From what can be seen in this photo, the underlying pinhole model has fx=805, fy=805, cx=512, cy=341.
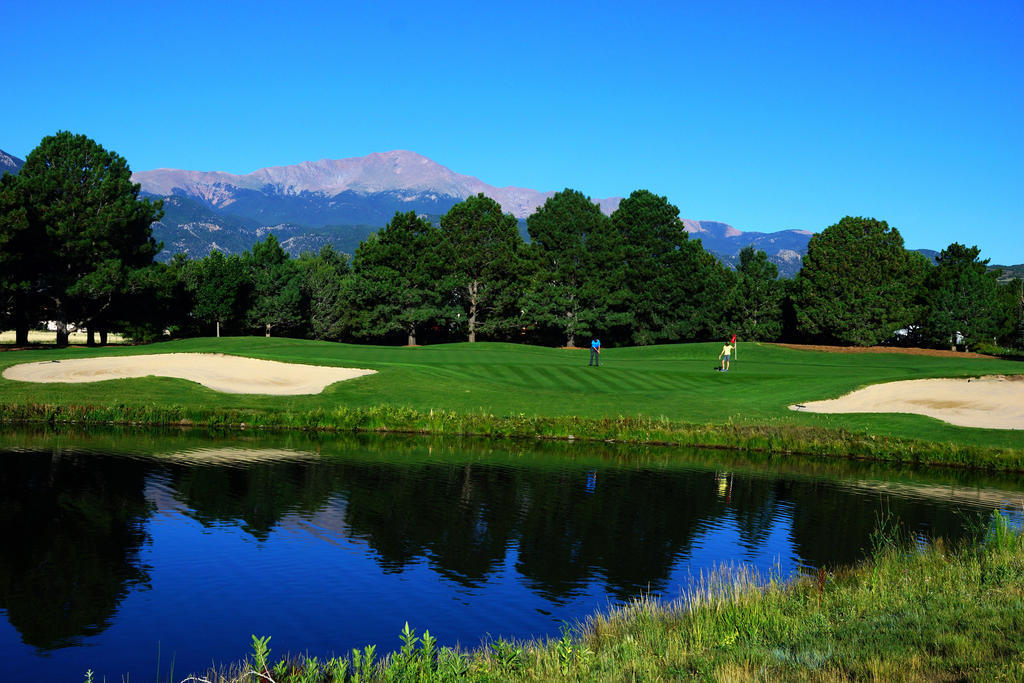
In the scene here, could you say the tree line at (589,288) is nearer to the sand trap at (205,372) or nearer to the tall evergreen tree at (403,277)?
the tall evergreen tree at (403,277)

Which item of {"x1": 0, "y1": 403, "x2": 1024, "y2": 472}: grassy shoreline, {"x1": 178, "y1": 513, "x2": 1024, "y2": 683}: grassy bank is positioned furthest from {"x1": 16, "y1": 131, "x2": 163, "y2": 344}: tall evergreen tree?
{"x1": 178, "y1": 513, "x2": 1024, "y2": 683}: grassy bank

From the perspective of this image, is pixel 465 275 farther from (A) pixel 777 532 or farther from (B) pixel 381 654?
(B) pixel 381 654

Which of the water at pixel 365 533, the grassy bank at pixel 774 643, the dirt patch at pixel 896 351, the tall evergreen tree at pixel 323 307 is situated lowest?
the water at pixel 365 533

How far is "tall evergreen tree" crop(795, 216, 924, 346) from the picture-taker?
300 ft

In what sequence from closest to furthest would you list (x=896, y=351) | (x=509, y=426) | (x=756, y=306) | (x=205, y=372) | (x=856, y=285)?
(x=509, y=426), (x=205, y=372), (x=896, y=351), (x=856, y=285), (x=756, y=306)

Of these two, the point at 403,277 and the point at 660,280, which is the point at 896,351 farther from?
the point at 403,277

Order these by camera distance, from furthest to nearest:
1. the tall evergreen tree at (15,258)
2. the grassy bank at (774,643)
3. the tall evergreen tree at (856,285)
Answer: the tall evergreen tree at (856,285) < the tall evergreen tree at (15,258) < the grassy bank at (774,643)

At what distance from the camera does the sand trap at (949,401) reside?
3819 cm

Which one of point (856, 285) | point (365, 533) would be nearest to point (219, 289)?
point (856, 285)

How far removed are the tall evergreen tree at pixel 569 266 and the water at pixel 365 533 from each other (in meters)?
64.0

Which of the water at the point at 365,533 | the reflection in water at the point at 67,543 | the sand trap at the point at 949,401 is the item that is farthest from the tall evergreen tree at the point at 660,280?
the reflection in water at the point at 67,543

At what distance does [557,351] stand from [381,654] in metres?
67.7

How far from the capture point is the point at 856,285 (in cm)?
9238

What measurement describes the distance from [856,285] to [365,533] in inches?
3386
